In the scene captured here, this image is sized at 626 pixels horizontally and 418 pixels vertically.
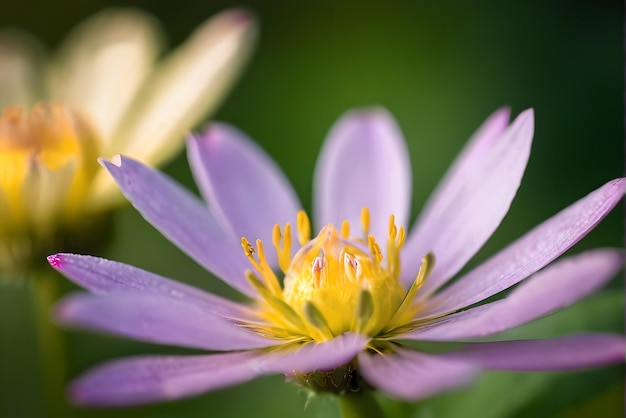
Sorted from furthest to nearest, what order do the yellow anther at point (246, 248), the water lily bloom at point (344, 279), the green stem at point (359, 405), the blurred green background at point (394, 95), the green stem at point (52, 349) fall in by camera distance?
A: the blurred green background at point (394, 95) < the green stem at point (52, 349) < the yellow anther at point (246, 248) < the green stem at point (359, 405) < the water lily bloom at point (344, 279)

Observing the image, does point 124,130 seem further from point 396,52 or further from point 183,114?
point 396,52

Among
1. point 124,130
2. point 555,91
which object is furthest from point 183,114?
point 555,91

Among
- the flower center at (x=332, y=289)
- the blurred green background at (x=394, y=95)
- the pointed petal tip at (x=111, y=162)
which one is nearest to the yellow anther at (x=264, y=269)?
the flower center at (x=332, y=289)

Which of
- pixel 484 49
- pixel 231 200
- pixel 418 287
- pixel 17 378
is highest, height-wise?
pixel 484 49

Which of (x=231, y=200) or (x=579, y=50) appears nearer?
(x=231, y=200)

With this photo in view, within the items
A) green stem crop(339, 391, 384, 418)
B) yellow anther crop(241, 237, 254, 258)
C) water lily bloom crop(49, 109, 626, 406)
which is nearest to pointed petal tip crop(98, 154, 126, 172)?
water lily bloom crop(49, 109, 626, 406)

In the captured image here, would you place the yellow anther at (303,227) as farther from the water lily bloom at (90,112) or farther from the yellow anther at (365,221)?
the water lily bloom at (90,112)

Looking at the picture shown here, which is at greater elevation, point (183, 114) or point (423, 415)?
point (183, 114)
